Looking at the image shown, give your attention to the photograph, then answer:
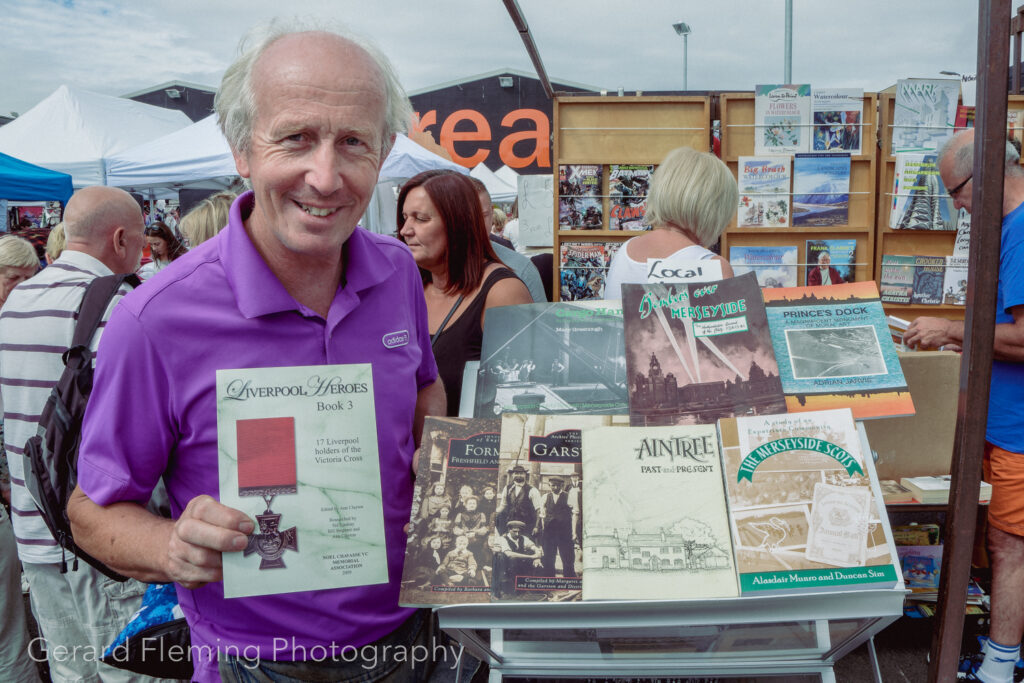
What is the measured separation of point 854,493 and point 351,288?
0.89m

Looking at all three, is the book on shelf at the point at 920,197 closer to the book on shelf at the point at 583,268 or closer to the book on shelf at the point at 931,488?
the book on shelf at the point at 583,268

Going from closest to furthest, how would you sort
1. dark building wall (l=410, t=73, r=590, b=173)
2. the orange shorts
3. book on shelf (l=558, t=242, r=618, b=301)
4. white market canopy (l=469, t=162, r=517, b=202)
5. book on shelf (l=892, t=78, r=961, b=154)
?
the orange shorts < book on shelf (l=892, t=78, r=961, b=154) < book on shelf (l=558, t=242, r=618, b=301) < white market canopy (l=469, t=162, r=517, b=202) < dark building wall (l=410, t=73, r=590, b=173)

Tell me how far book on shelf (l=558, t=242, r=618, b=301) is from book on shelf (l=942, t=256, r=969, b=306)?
64.4 inches

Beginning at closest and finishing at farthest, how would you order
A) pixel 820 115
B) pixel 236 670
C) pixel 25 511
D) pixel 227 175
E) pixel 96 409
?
pixel 96 409 → pixel 236 670 → pixel 25 511 → pixel 820 115 → pixel 227 175

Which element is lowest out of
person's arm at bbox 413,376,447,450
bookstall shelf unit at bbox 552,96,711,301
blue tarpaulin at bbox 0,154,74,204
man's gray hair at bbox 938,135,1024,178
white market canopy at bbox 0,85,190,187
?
person's arm at bbox 413,376,447,450

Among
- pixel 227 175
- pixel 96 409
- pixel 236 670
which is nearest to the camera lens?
pixel 96 409

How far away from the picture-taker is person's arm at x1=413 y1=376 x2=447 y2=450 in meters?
1.32

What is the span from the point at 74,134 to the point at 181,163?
3545mm

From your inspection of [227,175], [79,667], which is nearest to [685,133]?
[79,667]

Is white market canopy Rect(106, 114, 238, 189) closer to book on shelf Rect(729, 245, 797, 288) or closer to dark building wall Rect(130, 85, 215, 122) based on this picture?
book on shelf Rect(729, 245, 797, 288)

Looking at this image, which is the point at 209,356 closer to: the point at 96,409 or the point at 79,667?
the point at 96,409

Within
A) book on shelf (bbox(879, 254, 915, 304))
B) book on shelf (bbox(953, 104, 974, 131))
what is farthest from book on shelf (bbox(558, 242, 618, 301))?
book on shelf (bbox(953, 104, 974, 131))

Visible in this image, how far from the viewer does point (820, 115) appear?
10.6 ft

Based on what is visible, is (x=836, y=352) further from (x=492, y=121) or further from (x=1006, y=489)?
(x=492, y=121)
